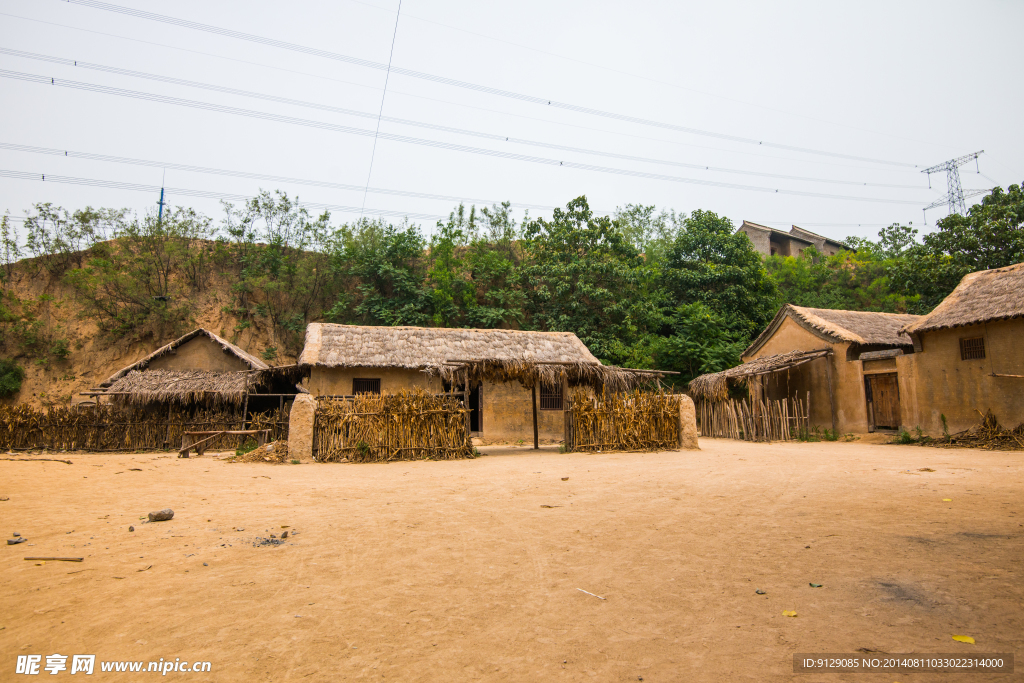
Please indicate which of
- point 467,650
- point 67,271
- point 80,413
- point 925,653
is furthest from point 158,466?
point 67,271

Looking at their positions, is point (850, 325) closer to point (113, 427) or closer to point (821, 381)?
point (821, 381)

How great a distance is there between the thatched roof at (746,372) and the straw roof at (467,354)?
4169mm

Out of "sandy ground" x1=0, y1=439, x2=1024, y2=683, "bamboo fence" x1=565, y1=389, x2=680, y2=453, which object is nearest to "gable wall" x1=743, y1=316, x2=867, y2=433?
"bamboo fence" x1=565, y1=389, x2=680, y2=453

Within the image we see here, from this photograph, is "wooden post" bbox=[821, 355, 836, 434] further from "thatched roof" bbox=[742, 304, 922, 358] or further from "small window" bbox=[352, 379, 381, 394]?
"small window" bbox=[352, 379, 381, 394]

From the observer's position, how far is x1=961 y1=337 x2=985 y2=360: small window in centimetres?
1345

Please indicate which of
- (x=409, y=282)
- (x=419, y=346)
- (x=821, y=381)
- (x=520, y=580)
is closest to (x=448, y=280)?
(x=409, y=282)

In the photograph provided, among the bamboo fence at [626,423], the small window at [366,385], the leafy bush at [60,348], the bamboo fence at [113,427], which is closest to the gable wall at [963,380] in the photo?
the bamboo fence at [626,423]

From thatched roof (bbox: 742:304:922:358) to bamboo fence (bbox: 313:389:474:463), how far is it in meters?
12.4

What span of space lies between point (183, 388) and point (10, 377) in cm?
1208

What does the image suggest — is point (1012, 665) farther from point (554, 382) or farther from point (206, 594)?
point (554, 382)

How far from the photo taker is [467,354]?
17188 mm

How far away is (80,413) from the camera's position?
1542cm

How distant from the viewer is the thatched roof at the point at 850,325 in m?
17.6

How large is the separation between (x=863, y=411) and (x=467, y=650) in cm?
1724
